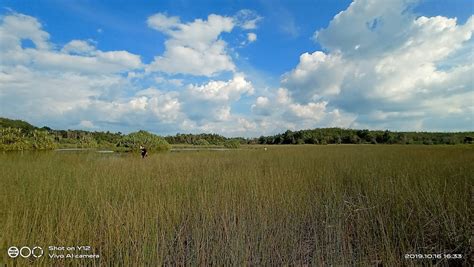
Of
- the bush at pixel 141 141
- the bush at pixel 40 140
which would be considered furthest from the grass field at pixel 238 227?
the bush at pixel 141 141

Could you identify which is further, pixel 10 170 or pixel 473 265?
pixel 10 170

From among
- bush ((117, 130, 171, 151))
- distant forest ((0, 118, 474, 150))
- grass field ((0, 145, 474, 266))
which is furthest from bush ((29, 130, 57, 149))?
grass field ((0, 145, 474, 266))

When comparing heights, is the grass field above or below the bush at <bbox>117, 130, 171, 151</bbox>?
below

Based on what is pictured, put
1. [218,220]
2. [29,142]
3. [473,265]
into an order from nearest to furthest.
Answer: [473,265] → [218,220] → [29,142]

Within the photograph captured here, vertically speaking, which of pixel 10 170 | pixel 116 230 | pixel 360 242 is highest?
pixel 10 170

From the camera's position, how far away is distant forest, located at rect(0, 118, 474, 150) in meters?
15.5

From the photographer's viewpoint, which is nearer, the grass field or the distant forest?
the grass field

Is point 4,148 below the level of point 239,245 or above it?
above

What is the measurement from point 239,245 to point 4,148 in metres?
16.3

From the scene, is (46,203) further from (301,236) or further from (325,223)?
(325,223)

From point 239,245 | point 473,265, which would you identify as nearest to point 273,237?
point 239,245

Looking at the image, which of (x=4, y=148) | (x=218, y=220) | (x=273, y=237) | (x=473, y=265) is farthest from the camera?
(x=4, y=148)

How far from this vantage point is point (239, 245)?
318 cm

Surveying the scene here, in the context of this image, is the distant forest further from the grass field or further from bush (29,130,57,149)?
the grass field
